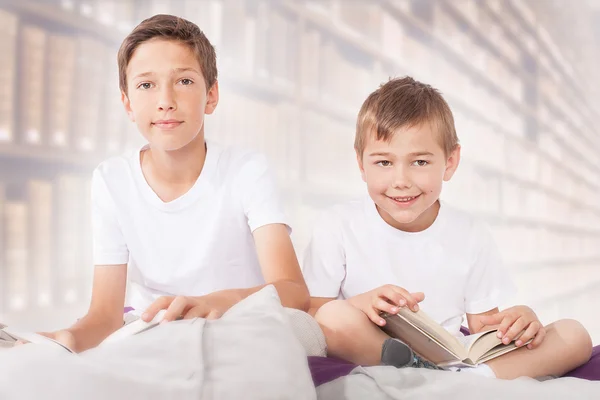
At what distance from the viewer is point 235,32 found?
2.28 m

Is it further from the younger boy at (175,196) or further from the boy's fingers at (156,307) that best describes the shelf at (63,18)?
Answer: the boy's fingers at (156,307)

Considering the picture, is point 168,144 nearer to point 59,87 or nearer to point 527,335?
point 527,335

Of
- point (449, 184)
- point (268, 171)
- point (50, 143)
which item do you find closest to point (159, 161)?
point (268, 171)

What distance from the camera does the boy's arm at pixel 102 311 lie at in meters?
1.18

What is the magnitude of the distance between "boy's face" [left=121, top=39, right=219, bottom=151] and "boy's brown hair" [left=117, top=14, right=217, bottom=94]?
11 millimetres

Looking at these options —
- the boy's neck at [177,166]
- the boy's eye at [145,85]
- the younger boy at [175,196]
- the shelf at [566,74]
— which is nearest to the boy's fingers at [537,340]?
the younger boy at [175,196]

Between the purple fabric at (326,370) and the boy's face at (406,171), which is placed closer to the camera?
the purple fabric at (326,370)

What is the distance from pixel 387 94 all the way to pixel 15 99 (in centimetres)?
110

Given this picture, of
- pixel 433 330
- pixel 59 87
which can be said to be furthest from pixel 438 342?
pixel 59 87

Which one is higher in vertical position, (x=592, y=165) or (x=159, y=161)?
(x=592, y=165)

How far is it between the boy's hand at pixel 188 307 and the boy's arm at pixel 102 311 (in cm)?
27

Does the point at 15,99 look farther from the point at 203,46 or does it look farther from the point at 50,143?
the point at 203,46

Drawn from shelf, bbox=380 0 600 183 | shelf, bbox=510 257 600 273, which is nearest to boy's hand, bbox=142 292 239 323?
shelf, bbox=380 0 600 183

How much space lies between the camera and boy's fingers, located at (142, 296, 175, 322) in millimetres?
797
